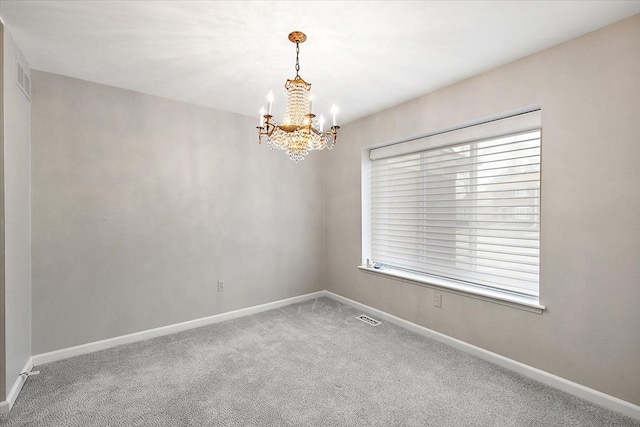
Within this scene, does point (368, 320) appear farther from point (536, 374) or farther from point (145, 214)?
point (145, 214)

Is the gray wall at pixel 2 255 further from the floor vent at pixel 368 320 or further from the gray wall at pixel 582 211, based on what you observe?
the gray wall at pixel 582 211

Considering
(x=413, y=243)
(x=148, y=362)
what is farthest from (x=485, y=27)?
(x=148, y=362)

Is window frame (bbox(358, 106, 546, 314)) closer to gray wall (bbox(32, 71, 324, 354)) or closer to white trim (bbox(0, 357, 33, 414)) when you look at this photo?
gray wall (bbox(32, 71, 324, 354))

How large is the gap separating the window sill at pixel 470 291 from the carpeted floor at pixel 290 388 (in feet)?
1.75

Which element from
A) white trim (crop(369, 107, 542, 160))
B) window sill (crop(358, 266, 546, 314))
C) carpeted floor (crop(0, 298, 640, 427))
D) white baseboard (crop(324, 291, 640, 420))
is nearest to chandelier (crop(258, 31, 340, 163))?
white trim (crop(369, 107, 542, 160))

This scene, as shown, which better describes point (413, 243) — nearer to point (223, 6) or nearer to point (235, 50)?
point (235, 50)

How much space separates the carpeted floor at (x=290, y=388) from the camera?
6.24 feet

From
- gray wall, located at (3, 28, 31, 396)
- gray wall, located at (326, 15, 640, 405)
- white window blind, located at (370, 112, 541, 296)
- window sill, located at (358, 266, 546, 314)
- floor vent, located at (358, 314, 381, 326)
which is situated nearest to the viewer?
gray wall, located at (326, 15, 640, 405)

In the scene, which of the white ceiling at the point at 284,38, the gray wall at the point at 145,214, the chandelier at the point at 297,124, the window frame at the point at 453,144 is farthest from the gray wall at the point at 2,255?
the window frame at the point at 453,144

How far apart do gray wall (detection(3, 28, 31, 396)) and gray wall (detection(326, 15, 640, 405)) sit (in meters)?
3.51

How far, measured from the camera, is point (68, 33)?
6.75 ft

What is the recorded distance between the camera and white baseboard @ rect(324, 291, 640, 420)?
1940 millimetres

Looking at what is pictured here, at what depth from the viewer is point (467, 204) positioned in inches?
116

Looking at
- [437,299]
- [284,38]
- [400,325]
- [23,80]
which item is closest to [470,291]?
[437,299]
